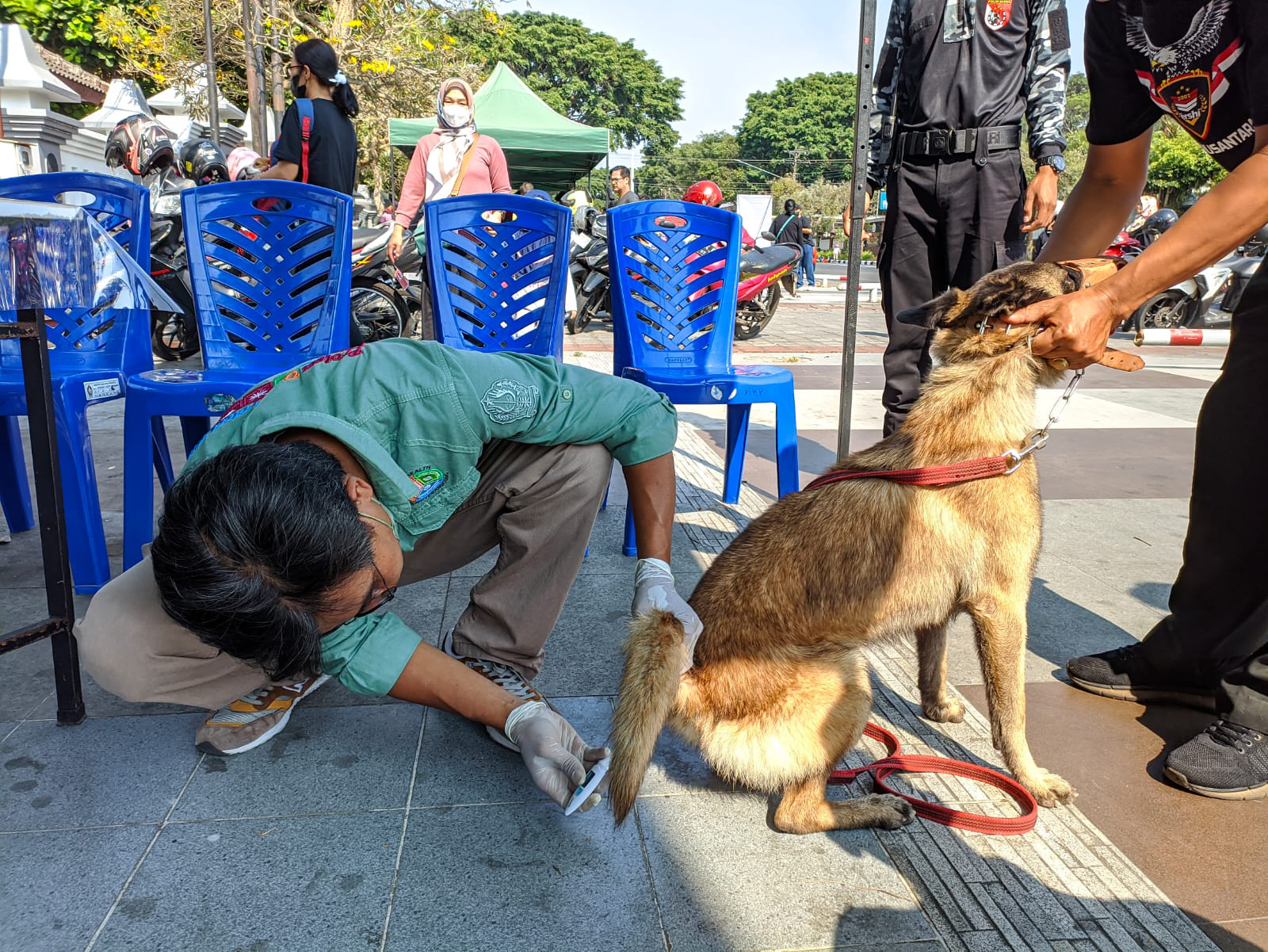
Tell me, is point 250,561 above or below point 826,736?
above

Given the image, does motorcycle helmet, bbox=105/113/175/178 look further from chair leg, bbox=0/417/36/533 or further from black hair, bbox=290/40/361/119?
chair leg, bbox=0/417/36/533

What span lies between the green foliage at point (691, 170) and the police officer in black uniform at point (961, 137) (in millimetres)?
89436

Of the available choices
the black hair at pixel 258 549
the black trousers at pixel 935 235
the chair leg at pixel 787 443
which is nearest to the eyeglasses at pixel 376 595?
the black hair at pixel 258 549

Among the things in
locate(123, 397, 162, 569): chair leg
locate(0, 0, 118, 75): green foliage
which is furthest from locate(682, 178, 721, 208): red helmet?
locate(0, 0, 118, 75): green foliage

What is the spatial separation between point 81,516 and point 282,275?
1362 mm

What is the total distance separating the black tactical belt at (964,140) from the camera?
3660mm

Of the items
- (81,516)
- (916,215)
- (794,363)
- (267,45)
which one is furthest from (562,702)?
(267,45)

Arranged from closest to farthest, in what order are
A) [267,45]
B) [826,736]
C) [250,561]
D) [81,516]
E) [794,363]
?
[250,561], [826,736], [81,516], [794,363], [267,45]

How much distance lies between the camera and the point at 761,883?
73.8 inches

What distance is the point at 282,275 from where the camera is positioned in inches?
150

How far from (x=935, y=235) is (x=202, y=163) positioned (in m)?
9.01

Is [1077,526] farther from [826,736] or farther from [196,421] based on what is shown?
[196,421]

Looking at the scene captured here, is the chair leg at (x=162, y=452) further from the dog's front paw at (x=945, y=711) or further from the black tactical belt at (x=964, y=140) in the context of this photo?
the black tactical belt at (x=964, y=140)

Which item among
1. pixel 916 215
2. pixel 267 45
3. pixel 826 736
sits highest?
pixel 267 45
